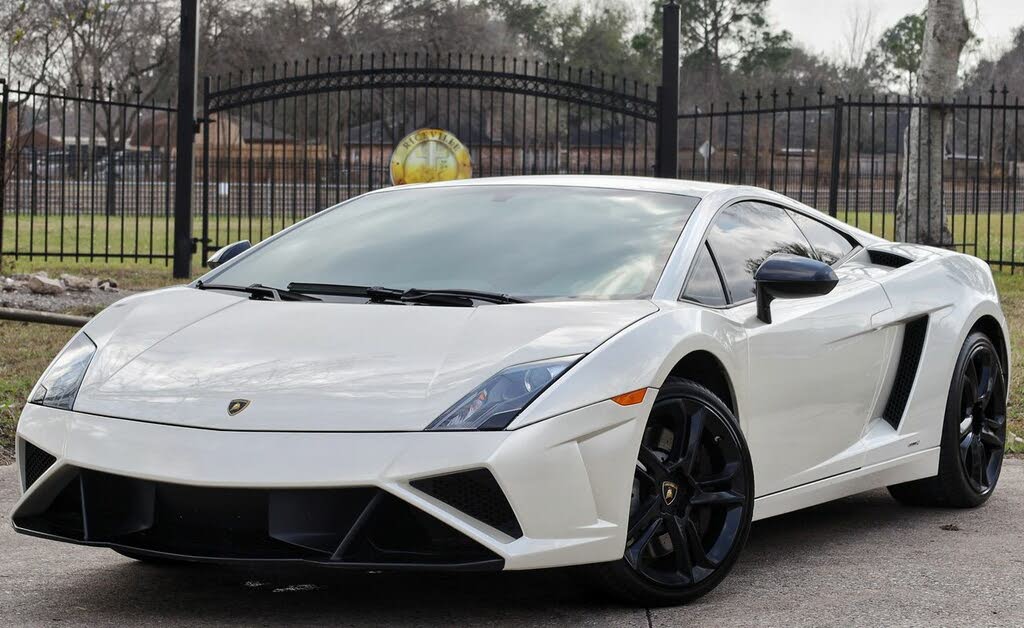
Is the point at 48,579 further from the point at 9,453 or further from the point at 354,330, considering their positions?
the point at 9,453

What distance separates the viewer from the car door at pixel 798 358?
4.44 metres

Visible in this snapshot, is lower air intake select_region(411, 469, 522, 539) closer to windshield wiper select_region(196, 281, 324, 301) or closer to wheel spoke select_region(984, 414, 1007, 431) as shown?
windshield wiper select_region(196, 281, 324, 301)

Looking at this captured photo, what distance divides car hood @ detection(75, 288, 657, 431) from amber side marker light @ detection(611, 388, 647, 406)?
0.52ft

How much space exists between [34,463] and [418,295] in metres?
Answer: 1.19

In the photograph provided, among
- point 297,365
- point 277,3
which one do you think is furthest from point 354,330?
point 277,3

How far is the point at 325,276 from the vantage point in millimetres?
4527

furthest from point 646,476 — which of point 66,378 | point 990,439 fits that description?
point 990,439

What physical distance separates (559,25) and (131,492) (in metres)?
75.8

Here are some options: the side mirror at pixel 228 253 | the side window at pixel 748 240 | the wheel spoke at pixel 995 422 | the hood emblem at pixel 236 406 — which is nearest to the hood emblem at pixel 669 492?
the side window at pixel 748 240

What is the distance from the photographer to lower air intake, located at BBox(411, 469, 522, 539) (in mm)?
3426

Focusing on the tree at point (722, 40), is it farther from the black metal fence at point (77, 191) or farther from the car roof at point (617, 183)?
the car roof at point (617, 183)

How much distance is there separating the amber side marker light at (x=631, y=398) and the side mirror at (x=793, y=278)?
87cm

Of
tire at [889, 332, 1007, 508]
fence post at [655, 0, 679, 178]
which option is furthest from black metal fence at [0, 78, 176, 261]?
tire at [889, 332, 1007, 508]

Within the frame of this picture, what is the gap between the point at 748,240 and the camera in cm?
489
